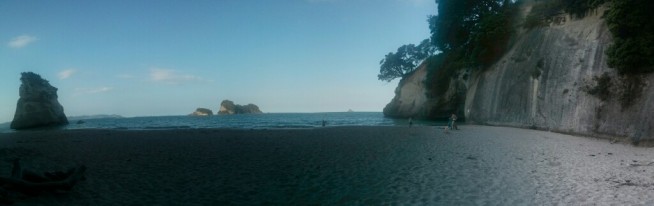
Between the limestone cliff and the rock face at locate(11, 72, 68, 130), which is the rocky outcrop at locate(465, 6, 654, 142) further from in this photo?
the rock face at locate(11, 72, 68, 130)

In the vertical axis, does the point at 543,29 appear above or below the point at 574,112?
above

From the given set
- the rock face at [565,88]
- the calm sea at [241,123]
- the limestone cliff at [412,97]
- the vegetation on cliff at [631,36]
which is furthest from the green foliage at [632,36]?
the limestone cliff at [412,97]

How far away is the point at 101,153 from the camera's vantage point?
18828mm

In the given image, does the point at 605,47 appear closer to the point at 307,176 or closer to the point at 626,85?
the point at 626,85

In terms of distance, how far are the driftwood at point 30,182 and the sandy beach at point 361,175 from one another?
28cm

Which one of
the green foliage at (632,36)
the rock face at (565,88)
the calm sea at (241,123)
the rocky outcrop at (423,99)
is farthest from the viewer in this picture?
the rocky outcrop at (423,99)

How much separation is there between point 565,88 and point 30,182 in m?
33.3

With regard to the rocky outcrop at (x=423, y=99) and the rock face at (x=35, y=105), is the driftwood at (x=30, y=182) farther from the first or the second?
the rock face at (x=35, y=105)

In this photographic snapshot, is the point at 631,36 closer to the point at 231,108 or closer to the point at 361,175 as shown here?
the point at 361,175

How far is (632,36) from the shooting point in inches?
882

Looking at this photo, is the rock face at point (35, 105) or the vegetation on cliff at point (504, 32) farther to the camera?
the rock face at point (35, 105)

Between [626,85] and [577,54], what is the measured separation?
650 cm

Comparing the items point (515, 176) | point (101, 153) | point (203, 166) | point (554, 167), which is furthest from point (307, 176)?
point (101, 153)

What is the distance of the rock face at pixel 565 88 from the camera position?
22.0 metres
